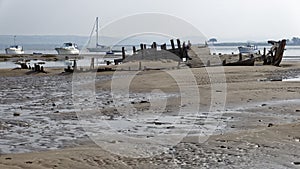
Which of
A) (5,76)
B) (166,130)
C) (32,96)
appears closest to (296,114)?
(166,130)

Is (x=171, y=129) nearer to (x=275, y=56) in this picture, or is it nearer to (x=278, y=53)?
(x=275, y=56)

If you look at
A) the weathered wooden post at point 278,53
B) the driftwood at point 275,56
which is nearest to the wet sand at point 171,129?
the weathered wooden post at point 278,53

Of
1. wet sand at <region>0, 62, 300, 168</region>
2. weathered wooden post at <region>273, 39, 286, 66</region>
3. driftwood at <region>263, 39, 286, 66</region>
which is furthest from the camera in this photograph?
driftwood at <region>263, 39, 286, 66</region>

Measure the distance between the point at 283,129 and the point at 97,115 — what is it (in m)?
5.73

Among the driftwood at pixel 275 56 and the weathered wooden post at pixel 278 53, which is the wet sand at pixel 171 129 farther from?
the driftwood at pixel 275 56

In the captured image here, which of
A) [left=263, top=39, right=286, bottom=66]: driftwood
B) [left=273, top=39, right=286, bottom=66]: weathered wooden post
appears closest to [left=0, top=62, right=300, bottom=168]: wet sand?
[left=273, top=39, right=286, bottom=66]: weathered wooden post

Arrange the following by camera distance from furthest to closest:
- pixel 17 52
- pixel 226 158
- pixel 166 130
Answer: pixel 17 52 < pixel 166 130 < pixel 226 158

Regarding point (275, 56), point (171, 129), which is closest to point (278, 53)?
point (275, 56)

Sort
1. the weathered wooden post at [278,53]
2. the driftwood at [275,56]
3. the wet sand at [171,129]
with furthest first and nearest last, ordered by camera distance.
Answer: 1. the driftwood at [275,56]
2. the weathered wooden post at [278,53]
3. the wet sand at [171,129]

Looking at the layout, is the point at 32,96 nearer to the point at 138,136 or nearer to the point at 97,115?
the point at 97,115

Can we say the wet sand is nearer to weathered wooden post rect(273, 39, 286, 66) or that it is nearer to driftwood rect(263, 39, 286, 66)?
weathered wooden post rect(273, 39, 286, 66)

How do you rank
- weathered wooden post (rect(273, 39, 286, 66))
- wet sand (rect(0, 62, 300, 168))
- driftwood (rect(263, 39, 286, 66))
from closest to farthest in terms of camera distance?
wet sand (rect(0, 62, 300, 168)) < weathered wooden post (rect(273, 39, 286, 66)) < driftwood (rect(263, 39, 286, 66))

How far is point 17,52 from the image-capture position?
119 meters

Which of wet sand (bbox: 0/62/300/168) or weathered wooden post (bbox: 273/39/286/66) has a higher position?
weathered wooden post (bbox: 273/39/286/66)
